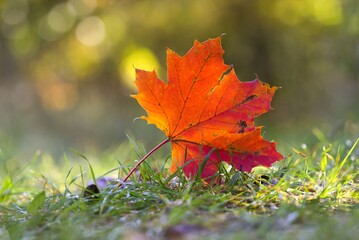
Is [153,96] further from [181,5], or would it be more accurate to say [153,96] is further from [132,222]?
[181,5]

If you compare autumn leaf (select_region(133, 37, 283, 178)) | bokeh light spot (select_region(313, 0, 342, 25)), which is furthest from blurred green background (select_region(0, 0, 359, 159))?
autumn leaf (select_region(133, 37, 283, 178))

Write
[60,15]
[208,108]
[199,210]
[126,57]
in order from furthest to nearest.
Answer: [126,57], [60,15], [208,108], [199,210]

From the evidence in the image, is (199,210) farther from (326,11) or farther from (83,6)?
(83,6)

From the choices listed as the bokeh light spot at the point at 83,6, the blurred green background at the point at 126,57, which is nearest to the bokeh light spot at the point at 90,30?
the blurred green background at the point at 126,57

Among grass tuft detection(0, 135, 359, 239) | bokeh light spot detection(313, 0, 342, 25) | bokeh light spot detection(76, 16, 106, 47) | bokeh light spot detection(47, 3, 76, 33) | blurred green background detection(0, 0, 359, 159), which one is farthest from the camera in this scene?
bokeh light spot detection(76, 16, 106, 47)

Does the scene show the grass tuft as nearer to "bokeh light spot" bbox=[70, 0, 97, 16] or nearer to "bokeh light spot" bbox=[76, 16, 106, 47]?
"bokeh light spot" bbox=[70, 0, 97, 16]

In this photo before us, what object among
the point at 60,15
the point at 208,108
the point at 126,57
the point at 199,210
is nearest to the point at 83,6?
the point at 60,15

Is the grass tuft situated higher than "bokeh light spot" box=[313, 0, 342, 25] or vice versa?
"bokeh light spot" box=[313, 0, 342, 25]
